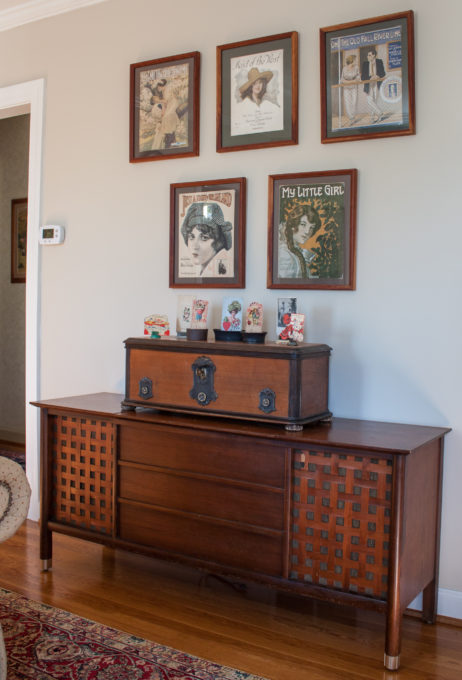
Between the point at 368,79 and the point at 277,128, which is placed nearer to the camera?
the point at 368,79

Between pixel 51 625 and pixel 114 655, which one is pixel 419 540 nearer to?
pixel 114 655

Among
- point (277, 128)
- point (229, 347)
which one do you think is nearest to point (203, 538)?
point (229, 347)

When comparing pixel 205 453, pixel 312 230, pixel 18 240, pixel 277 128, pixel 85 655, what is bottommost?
pixel 85 655

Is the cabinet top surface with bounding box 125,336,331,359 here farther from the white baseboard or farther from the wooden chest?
the white baseboard

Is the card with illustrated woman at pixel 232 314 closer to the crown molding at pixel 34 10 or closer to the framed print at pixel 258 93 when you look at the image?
the framed print at pixel 258 93

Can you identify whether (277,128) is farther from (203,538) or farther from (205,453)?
(203,538)

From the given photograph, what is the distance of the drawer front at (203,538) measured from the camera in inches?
99.0

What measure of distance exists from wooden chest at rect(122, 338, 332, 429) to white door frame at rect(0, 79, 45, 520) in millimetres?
1137

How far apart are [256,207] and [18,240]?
10.9ft

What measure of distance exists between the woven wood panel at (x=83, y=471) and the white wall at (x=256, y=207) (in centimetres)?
56

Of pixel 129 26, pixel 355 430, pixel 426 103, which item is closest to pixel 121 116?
pixel 129 26

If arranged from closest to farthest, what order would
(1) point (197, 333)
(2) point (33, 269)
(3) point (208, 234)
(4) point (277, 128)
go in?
(1) point (197, 333) → (4) point (277, 128) → (3) point (208, 234) → (2) point (33, 269)

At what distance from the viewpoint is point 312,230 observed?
2924mm

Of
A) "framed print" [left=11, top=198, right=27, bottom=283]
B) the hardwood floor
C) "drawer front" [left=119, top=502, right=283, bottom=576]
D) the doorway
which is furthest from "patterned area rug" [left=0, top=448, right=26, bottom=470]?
"drawer front" [left=119, top=502, right=283, bottom=576]
